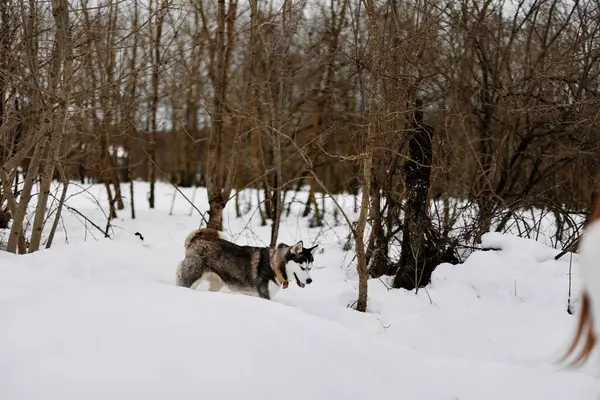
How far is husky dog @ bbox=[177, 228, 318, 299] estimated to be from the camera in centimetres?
801

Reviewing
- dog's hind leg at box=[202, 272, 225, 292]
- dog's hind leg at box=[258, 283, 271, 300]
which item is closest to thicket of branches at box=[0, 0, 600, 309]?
dog's hind leg at box=[258, 283, 271, 300]

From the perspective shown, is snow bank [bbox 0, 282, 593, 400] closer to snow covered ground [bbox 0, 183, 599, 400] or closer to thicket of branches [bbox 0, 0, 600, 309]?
snow covered ground [bbox 0, 183, 599, 400]

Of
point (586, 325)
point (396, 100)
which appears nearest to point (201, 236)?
point (396, 100)

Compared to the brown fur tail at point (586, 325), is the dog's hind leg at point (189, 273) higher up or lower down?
lower down

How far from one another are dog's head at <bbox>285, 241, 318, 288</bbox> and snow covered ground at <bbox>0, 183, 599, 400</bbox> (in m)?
0.40

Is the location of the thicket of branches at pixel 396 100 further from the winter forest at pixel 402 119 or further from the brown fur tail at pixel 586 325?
the brown fur tail at pixel 586 325

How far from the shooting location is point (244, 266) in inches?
319

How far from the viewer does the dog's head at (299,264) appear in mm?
7934

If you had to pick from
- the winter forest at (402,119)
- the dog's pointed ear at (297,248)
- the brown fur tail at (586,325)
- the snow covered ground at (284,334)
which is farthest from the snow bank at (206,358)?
the brown fur tail at (586,325)

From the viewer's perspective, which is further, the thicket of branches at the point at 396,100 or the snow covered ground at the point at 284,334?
the thicket of branches at the point at 396,100

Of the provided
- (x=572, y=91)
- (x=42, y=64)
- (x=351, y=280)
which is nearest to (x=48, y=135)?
(x=42, y=64)

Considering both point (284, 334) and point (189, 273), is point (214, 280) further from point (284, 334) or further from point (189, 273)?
point (284, 334)

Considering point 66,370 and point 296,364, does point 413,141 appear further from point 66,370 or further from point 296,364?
point 66,370

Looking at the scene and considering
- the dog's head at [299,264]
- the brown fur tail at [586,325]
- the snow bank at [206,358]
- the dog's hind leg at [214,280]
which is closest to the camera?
the brown fur tail at [586,325]
